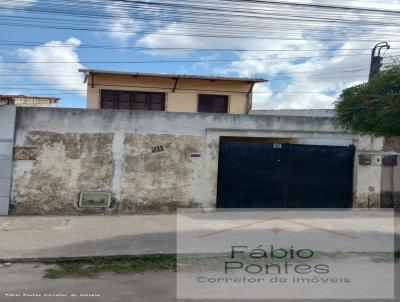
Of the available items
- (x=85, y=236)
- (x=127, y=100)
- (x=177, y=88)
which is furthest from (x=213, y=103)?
(x=85, y=236)

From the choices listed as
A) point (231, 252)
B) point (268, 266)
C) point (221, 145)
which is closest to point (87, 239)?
point (231, 252)

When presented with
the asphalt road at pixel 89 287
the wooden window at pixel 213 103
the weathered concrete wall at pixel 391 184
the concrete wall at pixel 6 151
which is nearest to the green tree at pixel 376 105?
the asphalt road at pixel 89 287

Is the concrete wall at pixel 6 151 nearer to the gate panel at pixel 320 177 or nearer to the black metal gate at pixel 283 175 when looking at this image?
the black metal gate at pixel 283 175

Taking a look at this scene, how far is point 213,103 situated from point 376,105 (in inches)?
411

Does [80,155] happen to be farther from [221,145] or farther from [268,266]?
[268,266]

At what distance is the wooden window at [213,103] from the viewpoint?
17125mm

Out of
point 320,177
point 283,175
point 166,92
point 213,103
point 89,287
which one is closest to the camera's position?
point 89,287

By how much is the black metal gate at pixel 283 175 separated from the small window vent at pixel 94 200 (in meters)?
2.77

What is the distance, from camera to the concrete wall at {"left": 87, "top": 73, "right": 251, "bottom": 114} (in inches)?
649

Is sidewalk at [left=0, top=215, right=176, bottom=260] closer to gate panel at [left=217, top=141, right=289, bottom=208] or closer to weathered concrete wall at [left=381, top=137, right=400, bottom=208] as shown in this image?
gate panel at [left=217, top=141, right=289, bottom=208]

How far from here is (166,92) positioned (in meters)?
16.9

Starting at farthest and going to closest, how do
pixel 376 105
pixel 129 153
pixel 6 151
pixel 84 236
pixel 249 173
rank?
pixel 249 173 → pixel 129 153 → pixel 6 151 → pixel 84 236 → pixel 376 105

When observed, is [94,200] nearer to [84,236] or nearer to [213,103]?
[84,236]

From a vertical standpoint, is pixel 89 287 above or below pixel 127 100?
below
